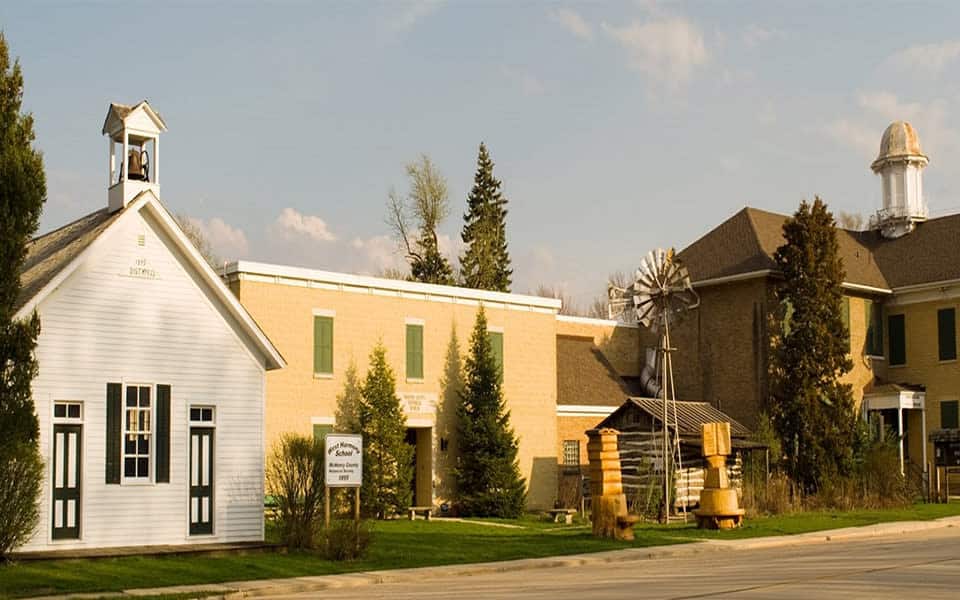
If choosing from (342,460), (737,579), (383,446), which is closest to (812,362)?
(383,446)

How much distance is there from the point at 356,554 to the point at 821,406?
2184 cm

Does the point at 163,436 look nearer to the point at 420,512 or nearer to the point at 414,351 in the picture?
the point at 420,512

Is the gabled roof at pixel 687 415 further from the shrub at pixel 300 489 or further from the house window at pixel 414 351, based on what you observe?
the shrub at pixel 300 489

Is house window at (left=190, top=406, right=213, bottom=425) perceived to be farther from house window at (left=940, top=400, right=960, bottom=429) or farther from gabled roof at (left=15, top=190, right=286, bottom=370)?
house window at (left=940, top=400, right=960, bottom=429)

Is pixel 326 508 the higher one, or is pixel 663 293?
pixel 663 293

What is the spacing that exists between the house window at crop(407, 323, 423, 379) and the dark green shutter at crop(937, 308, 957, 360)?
70.4ft

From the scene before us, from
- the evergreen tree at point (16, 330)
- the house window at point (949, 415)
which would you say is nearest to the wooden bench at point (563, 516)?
the evergreen tree at point (16, 330)

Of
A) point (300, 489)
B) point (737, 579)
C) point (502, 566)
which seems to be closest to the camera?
point (737, 579)

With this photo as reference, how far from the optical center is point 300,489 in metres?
24.3

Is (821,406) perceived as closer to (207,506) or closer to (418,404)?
(418,404)

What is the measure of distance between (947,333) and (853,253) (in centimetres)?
520

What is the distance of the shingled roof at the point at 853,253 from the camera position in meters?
45.2

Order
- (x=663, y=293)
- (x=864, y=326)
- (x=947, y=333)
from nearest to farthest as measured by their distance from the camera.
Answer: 1. (x=663, y=293)
2. (x=947, y=333)
3. (x=864, y=326)

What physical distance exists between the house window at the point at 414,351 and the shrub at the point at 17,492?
1740 cm
